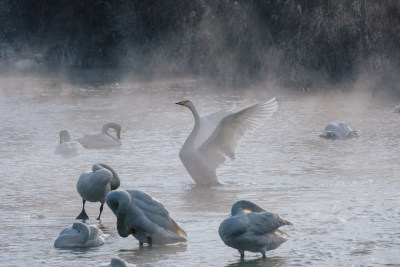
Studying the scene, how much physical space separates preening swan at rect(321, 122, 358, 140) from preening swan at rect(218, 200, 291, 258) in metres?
7.05

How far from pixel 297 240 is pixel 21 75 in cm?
2303

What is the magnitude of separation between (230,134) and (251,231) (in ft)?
13.6

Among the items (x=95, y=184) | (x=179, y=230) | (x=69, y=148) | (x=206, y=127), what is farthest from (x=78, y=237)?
(x=69, y=148)

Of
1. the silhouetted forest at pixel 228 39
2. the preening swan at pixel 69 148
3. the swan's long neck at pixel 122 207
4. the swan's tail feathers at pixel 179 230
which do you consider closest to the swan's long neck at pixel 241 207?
the swan's tail feathers at pixel 179 230

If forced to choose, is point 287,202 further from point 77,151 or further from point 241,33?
point 241,33

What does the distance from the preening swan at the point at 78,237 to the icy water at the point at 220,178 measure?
75 mm

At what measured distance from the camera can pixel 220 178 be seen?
37.9 feet

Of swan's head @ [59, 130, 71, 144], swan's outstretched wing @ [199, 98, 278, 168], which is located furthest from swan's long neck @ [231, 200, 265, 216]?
swan's head @ [59, 130, 71, 144]

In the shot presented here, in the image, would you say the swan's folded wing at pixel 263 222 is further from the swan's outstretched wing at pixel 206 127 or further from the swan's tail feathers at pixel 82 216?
the swan's outstretched wing at pixel 206 127

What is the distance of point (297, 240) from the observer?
7.86 metres

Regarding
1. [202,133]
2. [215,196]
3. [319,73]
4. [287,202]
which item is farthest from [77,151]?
[319,73]

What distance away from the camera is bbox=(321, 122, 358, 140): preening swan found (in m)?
14.3

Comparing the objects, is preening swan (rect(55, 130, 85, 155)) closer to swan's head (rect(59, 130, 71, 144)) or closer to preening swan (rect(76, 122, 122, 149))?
preening swan (rect(76, 122, 122, 149))

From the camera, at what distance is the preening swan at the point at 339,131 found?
1430cm
